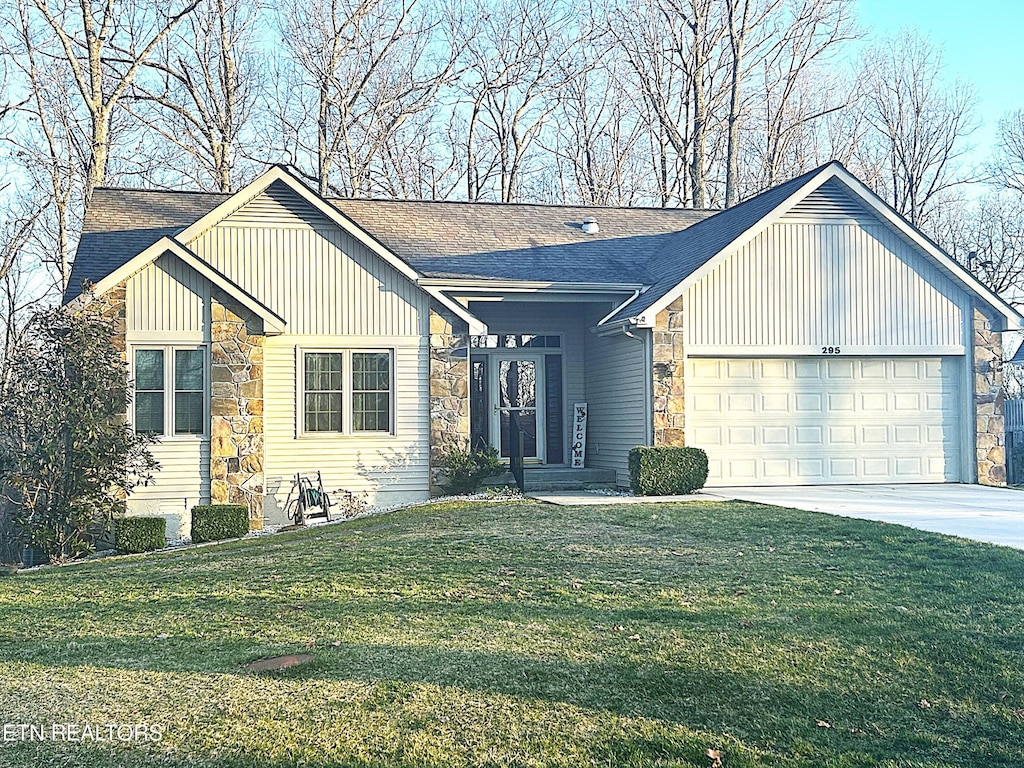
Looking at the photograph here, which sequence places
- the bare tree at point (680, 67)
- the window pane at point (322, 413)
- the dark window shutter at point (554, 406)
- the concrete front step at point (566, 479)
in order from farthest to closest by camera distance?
the bare tree at point (680, 67) < the dark window shutter at point (554, 406) < the concrete front step at point (566, 479) < the window pane at point (322, 413)

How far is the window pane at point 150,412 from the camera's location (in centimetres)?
1534

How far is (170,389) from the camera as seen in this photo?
15484mm

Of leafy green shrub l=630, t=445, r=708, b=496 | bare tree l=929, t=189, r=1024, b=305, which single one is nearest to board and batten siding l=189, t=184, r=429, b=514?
leafy green shrub l=630, t=445, r=708, b=496

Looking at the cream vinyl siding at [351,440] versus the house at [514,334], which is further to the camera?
the cream vinyl siding at [351,440]

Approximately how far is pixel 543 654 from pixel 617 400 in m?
12.1

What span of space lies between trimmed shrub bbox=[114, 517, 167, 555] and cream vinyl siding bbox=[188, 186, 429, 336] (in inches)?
159

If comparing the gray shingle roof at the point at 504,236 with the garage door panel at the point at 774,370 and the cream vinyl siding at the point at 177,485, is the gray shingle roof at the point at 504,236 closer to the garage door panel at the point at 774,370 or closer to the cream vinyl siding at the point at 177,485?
the garage door panel at the point at 774,370

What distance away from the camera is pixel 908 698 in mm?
6000

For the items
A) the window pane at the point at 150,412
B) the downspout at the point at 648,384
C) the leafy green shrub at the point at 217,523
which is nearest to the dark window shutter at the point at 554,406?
the downspout at the point at 648,384

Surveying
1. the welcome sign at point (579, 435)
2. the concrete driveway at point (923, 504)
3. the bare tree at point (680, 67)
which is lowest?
the concrete driveway at point (923, 504)

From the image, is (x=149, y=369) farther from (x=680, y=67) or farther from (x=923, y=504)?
(x=680, y=67)

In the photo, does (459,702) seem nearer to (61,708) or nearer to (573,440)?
(61,708)

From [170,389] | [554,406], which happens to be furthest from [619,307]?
[170,389]

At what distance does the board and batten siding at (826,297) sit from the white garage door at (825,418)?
0.37m
